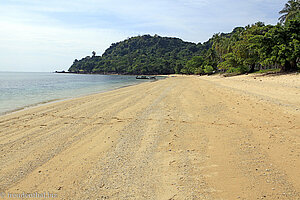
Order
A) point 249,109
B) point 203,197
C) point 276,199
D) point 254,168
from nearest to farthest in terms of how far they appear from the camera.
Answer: point 276,199, point 203,197, point 254,168, point 249,109

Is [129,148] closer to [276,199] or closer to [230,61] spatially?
[276,199]

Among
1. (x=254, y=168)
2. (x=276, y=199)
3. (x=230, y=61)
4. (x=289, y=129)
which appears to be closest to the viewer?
(x=276, y=199)

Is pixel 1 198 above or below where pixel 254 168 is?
below

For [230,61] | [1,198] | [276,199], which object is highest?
[230,61]

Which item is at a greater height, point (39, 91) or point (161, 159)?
point (39, 91)

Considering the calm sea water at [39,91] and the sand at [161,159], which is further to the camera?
the calm sea water at [39,91]

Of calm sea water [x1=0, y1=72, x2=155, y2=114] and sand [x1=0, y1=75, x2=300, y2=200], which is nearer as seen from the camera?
sand [x1=0, y1=75, x2=300, y2=200]

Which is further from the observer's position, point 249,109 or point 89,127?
point 249,109

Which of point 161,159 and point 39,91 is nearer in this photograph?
point 161,159

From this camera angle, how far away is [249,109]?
26.1 feet

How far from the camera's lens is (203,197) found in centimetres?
269

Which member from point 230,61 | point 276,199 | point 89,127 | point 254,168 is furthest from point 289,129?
point 230,61

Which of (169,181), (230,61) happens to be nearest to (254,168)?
(169,181)

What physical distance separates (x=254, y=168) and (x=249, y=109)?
5.31 meters
